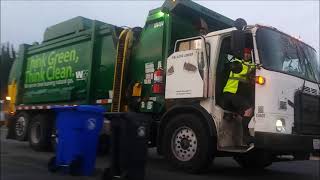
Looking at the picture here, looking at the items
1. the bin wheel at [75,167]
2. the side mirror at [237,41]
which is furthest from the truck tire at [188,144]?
the bin wheel at [75,167]

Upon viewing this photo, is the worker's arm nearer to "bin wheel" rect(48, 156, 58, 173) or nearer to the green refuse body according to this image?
the green refuse body

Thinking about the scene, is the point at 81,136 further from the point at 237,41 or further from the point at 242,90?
the point at 237,41

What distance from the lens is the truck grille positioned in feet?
25.7

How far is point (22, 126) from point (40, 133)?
43.5 inches

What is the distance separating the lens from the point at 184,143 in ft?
28.1

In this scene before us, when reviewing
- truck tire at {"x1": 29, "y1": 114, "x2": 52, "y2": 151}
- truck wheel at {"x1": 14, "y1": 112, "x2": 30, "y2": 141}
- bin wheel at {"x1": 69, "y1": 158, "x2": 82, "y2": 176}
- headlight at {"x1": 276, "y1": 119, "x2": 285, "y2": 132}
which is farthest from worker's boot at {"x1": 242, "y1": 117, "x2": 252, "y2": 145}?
truck wheel at {"x1": 14, "y1": 112, "x2": 30, "y2": 141}

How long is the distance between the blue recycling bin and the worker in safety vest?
2.08 metres

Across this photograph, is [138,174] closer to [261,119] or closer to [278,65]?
[261,119]

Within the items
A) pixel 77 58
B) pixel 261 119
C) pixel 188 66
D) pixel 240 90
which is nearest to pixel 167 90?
pixel 188 66

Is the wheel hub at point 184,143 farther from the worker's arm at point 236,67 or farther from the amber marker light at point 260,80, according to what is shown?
the amber marker light at point 260,80

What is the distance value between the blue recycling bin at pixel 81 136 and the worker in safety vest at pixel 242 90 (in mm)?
2079

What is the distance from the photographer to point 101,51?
36.9ft

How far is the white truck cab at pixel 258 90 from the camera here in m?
7.62

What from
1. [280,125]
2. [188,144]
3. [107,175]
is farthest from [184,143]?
[107,175]
